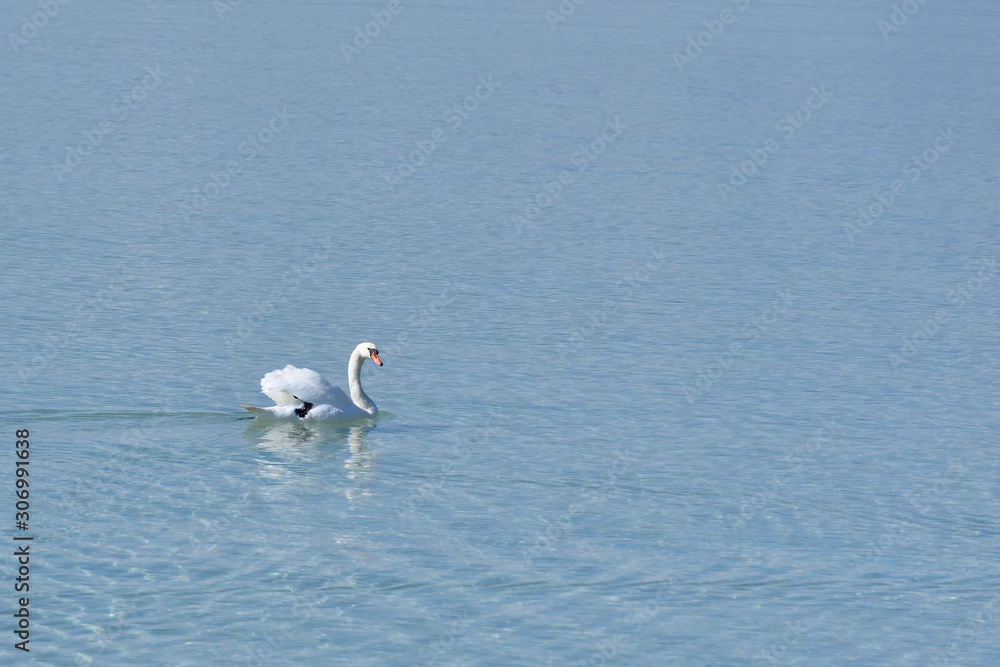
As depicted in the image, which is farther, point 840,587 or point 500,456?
point 500,456

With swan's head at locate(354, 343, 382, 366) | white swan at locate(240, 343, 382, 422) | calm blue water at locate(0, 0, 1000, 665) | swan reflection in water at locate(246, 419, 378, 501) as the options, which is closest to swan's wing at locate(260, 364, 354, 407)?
white swan at locate(240, 343, 382, 422)

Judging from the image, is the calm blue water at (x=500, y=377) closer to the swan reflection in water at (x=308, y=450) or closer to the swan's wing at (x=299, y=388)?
the swan reflection in water at (x=308, y=450)

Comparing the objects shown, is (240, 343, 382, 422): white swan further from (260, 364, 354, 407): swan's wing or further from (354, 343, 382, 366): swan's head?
(354, 343, 382, 366): swan's head

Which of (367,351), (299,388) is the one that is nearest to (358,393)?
(367,351)

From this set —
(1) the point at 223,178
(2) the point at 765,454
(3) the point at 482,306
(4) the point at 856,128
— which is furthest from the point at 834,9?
(2) the point at 765,454

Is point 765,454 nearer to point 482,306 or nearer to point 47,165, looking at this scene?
point 482,306

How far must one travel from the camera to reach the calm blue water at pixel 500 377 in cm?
1448

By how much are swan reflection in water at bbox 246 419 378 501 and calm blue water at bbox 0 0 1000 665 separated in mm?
81

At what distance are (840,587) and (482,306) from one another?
39.0ft

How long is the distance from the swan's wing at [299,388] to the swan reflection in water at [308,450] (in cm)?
41

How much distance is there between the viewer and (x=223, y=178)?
36594 millimetres

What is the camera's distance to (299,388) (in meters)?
19.3

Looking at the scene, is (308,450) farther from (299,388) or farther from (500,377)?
(500,377)

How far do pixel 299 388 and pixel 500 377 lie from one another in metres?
3.82
